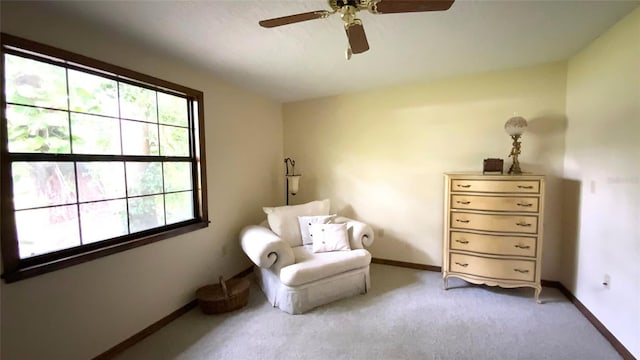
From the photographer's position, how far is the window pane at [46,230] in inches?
63.6

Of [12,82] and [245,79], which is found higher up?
[245,79]

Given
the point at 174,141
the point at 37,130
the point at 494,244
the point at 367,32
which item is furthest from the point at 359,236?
the point at 37,130

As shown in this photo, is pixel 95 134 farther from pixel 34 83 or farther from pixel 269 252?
pixel 269 252

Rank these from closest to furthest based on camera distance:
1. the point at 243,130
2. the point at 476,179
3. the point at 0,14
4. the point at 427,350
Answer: the point at 0,14
the point at 427,350
the point at 476,179
the point at 243,130

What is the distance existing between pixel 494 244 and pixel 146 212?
10.6 ft

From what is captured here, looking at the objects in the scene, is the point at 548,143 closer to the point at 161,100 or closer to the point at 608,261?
the point at 608,261

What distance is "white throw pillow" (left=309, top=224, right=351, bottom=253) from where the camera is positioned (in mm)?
2949

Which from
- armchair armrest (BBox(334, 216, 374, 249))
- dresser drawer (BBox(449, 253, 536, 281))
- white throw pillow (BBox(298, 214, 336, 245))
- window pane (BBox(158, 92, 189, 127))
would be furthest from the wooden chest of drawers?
window pane (BBox(158, 92, 189, 127))

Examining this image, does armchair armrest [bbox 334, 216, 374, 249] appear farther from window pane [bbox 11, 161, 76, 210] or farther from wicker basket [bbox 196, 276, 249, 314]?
window pane [bbox 11, 161, 76, 210]

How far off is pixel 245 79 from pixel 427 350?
3060 millimetres

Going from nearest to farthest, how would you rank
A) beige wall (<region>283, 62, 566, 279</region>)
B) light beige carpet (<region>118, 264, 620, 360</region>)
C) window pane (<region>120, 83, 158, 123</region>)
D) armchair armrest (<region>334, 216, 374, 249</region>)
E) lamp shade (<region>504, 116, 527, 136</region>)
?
light beige carpet (<region>118, 264, 620, 360</region>) < window pane (<region>120, 83, 158, 123</region>) < lamp shade (<region>504, 116, 527, 136</region>) < beige wall (<region>283, 62, 566, 279</region>) < armchair armrest (<region>334, 216, 374, 249</region>)

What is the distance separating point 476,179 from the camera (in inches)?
104

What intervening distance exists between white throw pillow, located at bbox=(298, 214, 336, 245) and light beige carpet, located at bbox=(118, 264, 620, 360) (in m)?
0.80

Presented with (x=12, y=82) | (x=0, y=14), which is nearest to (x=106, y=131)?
(x=12, y=82)
